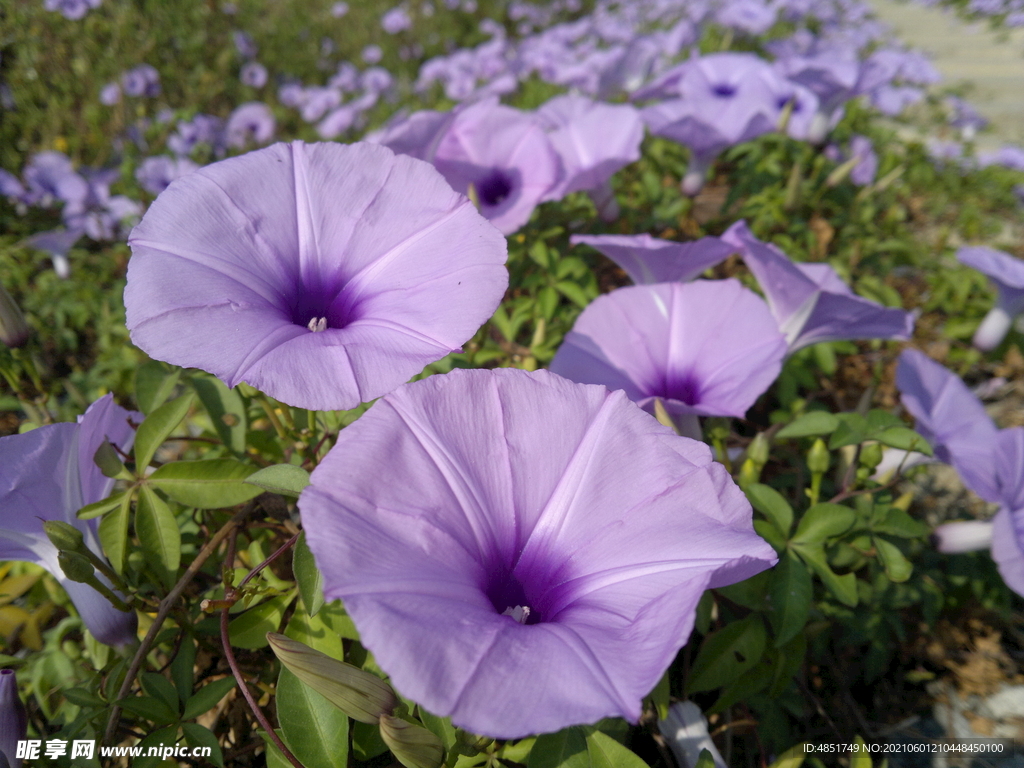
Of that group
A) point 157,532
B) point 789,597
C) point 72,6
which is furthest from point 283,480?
point 72,6

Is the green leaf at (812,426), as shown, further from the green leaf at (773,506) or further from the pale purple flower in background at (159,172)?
the pale purple flower in background at (159,172)

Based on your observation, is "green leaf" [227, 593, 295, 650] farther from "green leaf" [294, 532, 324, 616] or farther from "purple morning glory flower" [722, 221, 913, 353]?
"purple morning glory flower" [722, 221, 913, 353]

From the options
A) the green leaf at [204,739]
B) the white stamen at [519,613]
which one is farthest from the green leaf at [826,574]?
the green leaf at [204,739]

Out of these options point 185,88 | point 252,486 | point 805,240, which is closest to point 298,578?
point 252,486

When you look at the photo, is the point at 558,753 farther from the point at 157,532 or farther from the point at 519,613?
the point at 157,532

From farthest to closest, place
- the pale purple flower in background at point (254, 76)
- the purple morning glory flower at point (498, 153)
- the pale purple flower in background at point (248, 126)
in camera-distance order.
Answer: the pale purple flower in background at point (254, 76) < the pale purple flower in background at point (248, 126) < the purple morning glory flower at point (498, 153)

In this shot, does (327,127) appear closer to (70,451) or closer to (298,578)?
(70,451)

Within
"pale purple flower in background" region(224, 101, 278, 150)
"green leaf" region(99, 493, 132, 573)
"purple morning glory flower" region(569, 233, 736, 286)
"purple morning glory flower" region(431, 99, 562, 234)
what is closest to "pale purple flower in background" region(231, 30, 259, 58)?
"pale purple flower in background" region(224, 101, 278, 150)
